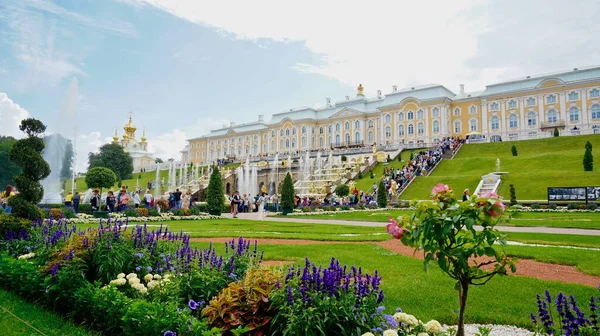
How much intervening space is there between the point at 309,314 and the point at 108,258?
2.81 m

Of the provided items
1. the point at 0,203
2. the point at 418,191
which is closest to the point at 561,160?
the point at 418,191

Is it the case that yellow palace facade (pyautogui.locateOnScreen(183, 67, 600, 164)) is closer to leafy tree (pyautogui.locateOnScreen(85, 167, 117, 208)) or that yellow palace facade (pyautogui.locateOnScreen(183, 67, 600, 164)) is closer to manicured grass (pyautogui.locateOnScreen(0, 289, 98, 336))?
leafy tree (pyautogui.locateOnScreen(85, 167, 117, 208))

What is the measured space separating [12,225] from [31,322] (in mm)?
4265

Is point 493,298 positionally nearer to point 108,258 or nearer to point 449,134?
point 108,258

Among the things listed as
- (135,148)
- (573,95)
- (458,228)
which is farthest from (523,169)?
(135,148)

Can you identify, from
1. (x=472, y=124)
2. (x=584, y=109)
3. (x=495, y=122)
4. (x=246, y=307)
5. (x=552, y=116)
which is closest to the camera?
(x=246, y=307)

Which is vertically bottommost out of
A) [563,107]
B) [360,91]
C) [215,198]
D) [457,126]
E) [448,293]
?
[448,293]

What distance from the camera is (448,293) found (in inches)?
193

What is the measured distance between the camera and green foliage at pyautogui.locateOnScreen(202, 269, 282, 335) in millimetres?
3127

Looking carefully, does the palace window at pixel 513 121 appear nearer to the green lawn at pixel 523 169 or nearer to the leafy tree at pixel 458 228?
the green lawn at pixel 523 169

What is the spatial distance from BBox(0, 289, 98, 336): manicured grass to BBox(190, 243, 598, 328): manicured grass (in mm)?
3199

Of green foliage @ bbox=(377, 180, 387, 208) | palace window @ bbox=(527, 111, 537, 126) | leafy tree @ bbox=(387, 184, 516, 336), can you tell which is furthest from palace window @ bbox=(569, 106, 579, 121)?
leafy tree @ bbox=(387, 184, 516, 336)

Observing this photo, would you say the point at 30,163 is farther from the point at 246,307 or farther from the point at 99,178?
the point at 99,178

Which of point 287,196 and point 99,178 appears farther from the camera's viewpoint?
point 287,196
